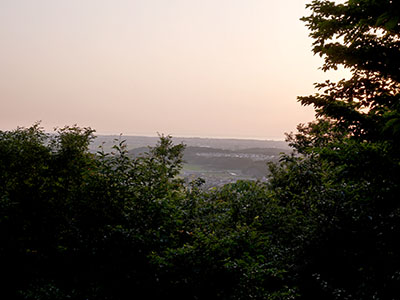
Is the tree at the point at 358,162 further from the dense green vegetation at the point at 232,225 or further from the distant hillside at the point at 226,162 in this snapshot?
the distant hillside at the point at 226,162

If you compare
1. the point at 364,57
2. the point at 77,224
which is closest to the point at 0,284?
the point at 77,224

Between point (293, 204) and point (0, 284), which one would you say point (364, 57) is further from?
point (0, 284)

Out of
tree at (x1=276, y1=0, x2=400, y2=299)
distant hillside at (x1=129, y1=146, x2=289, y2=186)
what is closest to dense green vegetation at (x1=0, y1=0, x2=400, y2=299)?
tree at (x1=276, y1=0, x2=400, y2=299)

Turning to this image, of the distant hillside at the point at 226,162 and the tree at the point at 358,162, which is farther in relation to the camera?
the distant hillside at the point at 226,162

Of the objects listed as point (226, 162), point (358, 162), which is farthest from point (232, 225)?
point (226, 162)

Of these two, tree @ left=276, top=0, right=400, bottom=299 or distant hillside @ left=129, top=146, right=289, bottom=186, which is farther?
distant hillside @ left=129, top=146, right=289, bottom=186

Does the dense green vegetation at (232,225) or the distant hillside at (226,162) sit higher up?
the dense green vegetation at (232,225)

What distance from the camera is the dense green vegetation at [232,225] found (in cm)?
575

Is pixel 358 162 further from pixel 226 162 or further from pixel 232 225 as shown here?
pixel 226 162

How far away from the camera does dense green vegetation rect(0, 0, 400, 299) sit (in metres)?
5.75

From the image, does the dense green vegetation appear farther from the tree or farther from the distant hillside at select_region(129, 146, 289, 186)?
the distant hillside at select_region(129, 146, 289, 186)

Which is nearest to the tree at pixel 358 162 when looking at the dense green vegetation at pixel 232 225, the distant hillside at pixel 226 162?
the dense green vegetation at pixel 232 225

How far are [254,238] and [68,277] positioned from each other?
4877 mm

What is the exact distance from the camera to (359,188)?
745 cm
